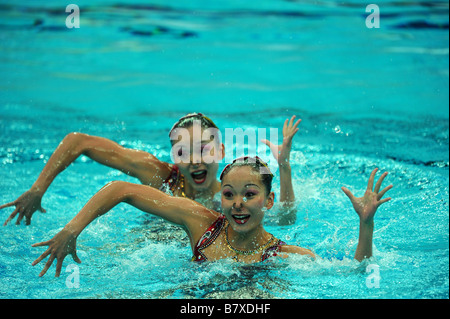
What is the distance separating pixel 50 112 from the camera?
7.18 metres

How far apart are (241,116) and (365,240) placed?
12.9 feet

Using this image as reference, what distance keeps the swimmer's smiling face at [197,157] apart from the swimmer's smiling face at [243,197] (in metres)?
0.64

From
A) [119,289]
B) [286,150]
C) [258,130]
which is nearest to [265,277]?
[119,289]

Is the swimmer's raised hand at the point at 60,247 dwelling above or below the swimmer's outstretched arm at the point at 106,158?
below

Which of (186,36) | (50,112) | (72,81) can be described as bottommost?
(50,112)

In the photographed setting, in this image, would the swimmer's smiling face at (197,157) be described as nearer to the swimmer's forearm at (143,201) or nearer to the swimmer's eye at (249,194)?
the swimmer's forearm at (143,201)

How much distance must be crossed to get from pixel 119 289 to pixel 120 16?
7.46 meters

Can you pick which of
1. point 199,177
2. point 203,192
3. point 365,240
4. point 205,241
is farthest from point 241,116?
point 365,240

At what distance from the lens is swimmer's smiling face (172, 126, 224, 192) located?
392 cm

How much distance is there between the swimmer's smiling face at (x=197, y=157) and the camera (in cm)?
392

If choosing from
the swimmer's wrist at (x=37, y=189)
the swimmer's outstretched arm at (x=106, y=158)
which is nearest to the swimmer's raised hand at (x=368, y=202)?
the swimmer's outstretched arm at (x=106, y=158)

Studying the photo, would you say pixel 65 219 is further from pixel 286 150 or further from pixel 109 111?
pixel 109 111

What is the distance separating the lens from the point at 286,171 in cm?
424

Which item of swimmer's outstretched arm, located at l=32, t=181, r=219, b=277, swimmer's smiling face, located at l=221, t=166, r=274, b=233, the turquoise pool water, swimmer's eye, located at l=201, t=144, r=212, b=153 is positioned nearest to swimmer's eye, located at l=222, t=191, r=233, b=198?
swimmer's smiling face, located at l=221, t=166, r=274, b=233
